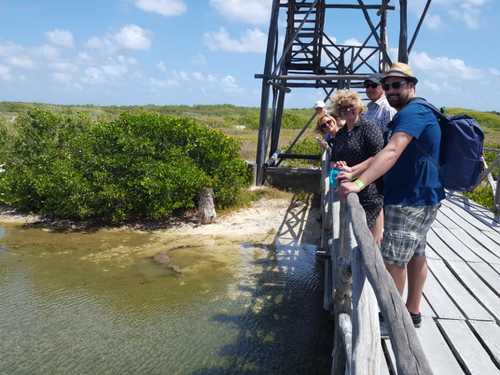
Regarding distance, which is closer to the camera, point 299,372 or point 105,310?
point 299,372

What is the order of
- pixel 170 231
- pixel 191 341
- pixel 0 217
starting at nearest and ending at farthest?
pixel 191 341 < pixel 170 231 < pixel 0 217

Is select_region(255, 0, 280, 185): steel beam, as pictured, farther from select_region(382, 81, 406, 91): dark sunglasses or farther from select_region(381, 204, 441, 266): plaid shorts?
select_region(381, 204, 441, 266): plaid shorts

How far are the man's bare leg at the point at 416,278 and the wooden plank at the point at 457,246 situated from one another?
2.18 metres

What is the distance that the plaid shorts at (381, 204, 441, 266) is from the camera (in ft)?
9.89

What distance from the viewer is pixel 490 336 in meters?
3.28

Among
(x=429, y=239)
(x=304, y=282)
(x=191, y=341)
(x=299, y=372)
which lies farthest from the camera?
(x=304, y=282)

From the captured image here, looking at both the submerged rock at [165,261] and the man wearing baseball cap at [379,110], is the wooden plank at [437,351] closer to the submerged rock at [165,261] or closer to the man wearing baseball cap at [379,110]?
the man wearing baseball cap at [379,110]

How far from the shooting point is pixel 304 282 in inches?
290

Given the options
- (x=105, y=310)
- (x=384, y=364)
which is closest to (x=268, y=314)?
(x=105, y=310)

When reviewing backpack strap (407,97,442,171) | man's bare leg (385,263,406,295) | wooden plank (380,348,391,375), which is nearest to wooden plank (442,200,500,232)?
man's bare leg (385,263,406,295)

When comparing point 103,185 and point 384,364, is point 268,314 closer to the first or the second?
point 384,364

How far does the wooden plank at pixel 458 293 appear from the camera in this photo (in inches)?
144

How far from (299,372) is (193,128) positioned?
7.55 metres

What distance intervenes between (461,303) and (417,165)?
5.30 ft
